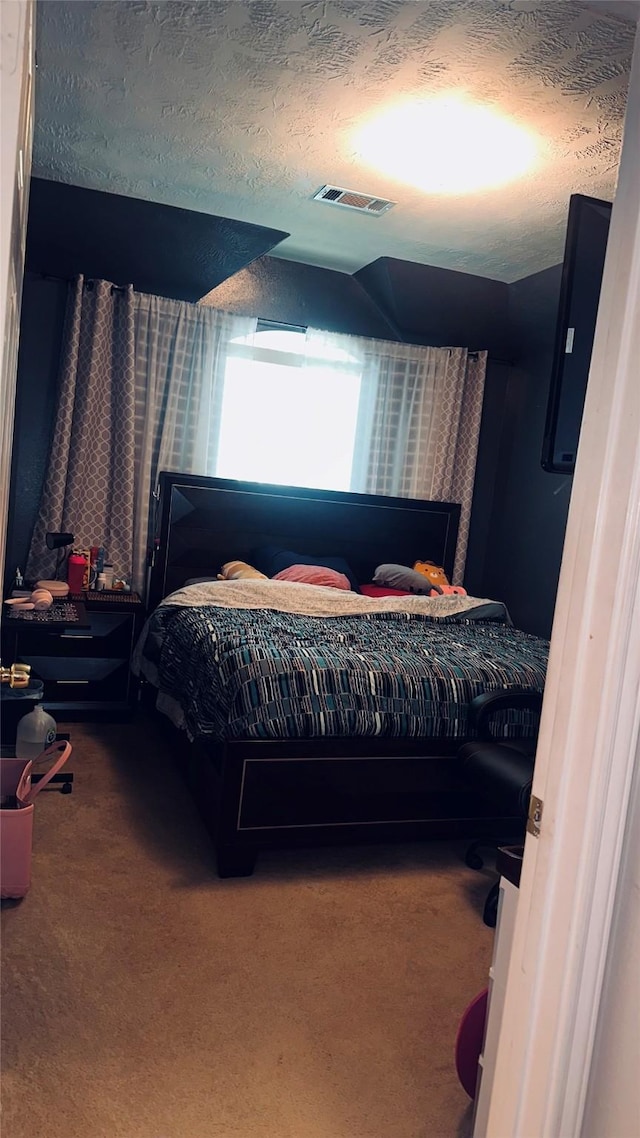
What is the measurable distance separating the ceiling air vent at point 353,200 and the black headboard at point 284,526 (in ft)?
5.35

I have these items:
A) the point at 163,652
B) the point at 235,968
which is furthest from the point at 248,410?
the point at 235,968

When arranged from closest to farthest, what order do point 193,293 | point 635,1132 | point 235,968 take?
point 635,1132
point 235,968
point 193,293

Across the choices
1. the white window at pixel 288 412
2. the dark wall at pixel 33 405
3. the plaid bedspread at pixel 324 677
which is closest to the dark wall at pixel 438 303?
the white window at pixel 288 412

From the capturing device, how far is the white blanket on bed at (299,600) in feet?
12.6

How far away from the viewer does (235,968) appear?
7.24 ft

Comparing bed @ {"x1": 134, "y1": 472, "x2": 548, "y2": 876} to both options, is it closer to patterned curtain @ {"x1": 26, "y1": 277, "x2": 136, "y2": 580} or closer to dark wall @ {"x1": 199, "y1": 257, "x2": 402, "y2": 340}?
→ patterned curtain @ {"x1": 26, "y1": 277, "x2": 136, "y2": 580}

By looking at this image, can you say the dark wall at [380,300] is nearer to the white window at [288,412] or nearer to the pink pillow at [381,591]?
the white window at [288,412]

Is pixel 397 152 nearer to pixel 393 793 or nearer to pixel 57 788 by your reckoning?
pixel 393 793

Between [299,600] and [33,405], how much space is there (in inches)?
77.6

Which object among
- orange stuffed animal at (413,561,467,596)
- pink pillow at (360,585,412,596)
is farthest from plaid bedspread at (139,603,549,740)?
orange stuffed animal at (413,561,467,596)

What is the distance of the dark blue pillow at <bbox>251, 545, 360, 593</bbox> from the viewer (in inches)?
185

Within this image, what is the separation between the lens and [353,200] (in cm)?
384

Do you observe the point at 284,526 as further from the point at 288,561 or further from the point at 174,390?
the point at 174,390

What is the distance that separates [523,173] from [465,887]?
2.77 metres
